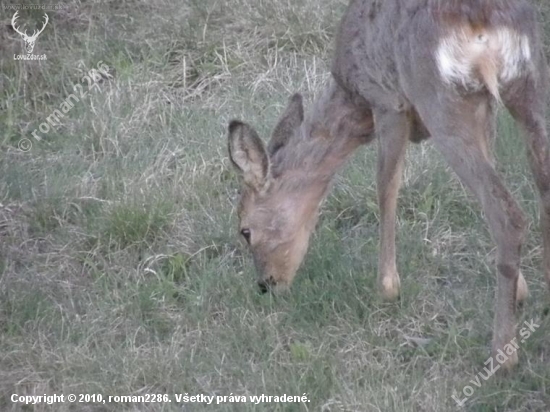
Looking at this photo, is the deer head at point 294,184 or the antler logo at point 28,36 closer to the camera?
the deer head at point 294,184

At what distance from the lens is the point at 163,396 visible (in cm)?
645

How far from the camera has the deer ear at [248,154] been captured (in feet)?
22.5

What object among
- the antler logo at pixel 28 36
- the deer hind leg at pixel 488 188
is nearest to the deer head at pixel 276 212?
the deer hind leg at pixel 488 188

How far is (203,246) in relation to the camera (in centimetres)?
772

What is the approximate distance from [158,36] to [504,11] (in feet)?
14.0

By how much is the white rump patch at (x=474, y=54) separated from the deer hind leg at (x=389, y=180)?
0.78 meters

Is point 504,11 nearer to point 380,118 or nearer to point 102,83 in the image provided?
point 380,118

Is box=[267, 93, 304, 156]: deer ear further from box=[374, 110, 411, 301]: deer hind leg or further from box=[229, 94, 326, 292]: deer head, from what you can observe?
box=[374, 110, 411, 301]: deer hind leg

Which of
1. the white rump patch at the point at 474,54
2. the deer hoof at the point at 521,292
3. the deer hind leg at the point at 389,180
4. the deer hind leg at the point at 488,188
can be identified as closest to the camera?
the deer hind leg at the point at 488,188

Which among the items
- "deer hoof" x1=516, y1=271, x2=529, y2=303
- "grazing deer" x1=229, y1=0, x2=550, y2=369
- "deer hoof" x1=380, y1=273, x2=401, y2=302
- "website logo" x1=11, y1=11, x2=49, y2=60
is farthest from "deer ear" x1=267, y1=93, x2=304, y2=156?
"website logo" x1=11, y1=11, x2=49, y2=60

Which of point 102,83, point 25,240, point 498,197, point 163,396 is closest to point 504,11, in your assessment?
point 498,197

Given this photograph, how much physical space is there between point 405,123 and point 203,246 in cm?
162

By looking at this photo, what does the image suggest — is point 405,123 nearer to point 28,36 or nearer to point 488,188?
point 488,188

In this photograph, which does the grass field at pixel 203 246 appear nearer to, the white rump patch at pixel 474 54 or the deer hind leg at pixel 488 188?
the deer hind leg at pixel 488 188
